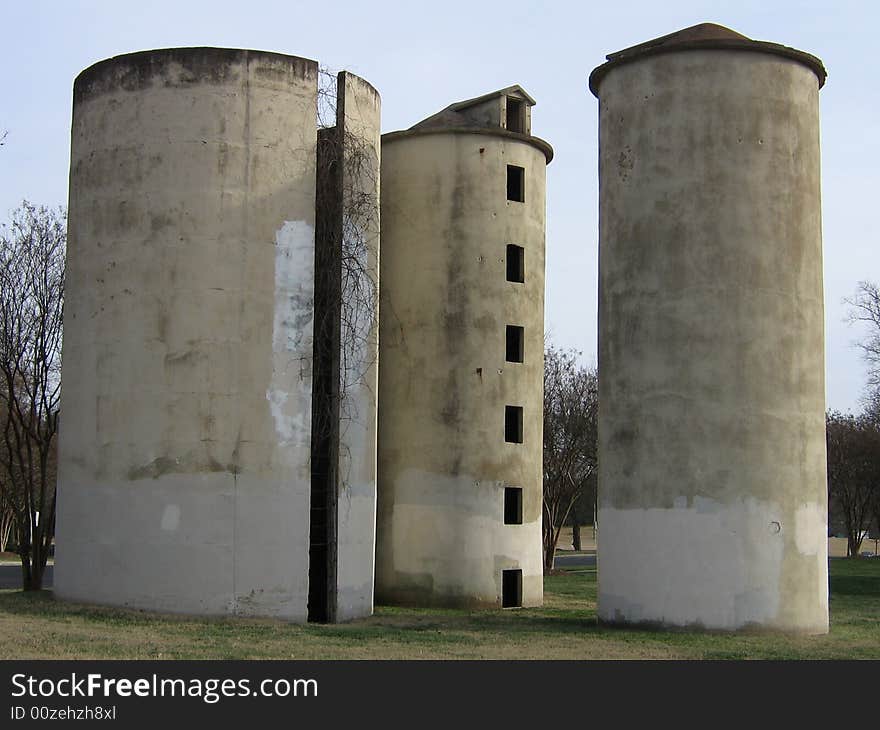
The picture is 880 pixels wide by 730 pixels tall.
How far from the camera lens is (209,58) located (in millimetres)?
24391

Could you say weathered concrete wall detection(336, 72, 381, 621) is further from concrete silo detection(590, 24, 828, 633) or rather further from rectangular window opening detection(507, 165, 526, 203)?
rectangular window opening detection(507, 165, 526, 203)

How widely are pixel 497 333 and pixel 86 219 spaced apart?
10.8 meters

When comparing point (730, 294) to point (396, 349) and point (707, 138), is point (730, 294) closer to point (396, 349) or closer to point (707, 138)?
point (707, 138)

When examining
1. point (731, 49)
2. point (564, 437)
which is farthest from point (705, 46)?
point (564, 437)

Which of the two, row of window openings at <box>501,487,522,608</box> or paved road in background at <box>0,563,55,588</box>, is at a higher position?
row of window openings at <box>501,487,522,608</box>

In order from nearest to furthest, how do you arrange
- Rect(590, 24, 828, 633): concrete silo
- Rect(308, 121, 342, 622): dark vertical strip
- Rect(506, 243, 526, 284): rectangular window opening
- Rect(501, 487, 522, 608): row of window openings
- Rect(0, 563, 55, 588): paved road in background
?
1. Rect(590, 24, 828, 633): concrete silo
2. Rect(308, 121, 342, 622): dark vertical strip
3. Rect(501, 487, 522, 608): row of window openings
4. Rect(506, 243, 526, 284): rectangular window opening
5. Rect(0, 563, 55, 588): paved road in background

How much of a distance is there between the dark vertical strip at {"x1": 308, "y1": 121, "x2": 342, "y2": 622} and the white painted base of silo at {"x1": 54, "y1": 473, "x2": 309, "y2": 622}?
1161 mm

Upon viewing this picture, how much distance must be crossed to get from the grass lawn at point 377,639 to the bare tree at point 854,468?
35.6 m

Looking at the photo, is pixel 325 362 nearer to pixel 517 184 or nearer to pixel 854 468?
A: pixel 517 184

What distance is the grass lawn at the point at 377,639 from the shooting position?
1906 centimetres

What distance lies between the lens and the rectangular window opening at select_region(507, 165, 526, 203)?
106 feet

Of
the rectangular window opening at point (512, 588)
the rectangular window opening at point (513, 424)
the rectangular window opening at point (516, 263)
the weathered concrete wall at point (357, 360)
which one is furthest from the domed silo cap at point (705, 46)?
the rectangular window opening at point (512, 588)

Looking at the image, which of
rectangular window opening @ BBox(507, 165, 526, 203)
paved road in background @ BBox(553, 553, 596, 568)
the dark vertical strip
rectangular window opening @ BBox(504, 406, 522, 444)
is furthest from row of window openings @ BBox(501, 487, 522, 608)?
paved road in background @ BBox(553, 553, 596, 568)

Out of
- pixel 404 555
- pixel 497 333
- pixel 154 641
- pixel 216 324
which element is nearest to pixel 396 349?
pixel 497 333
